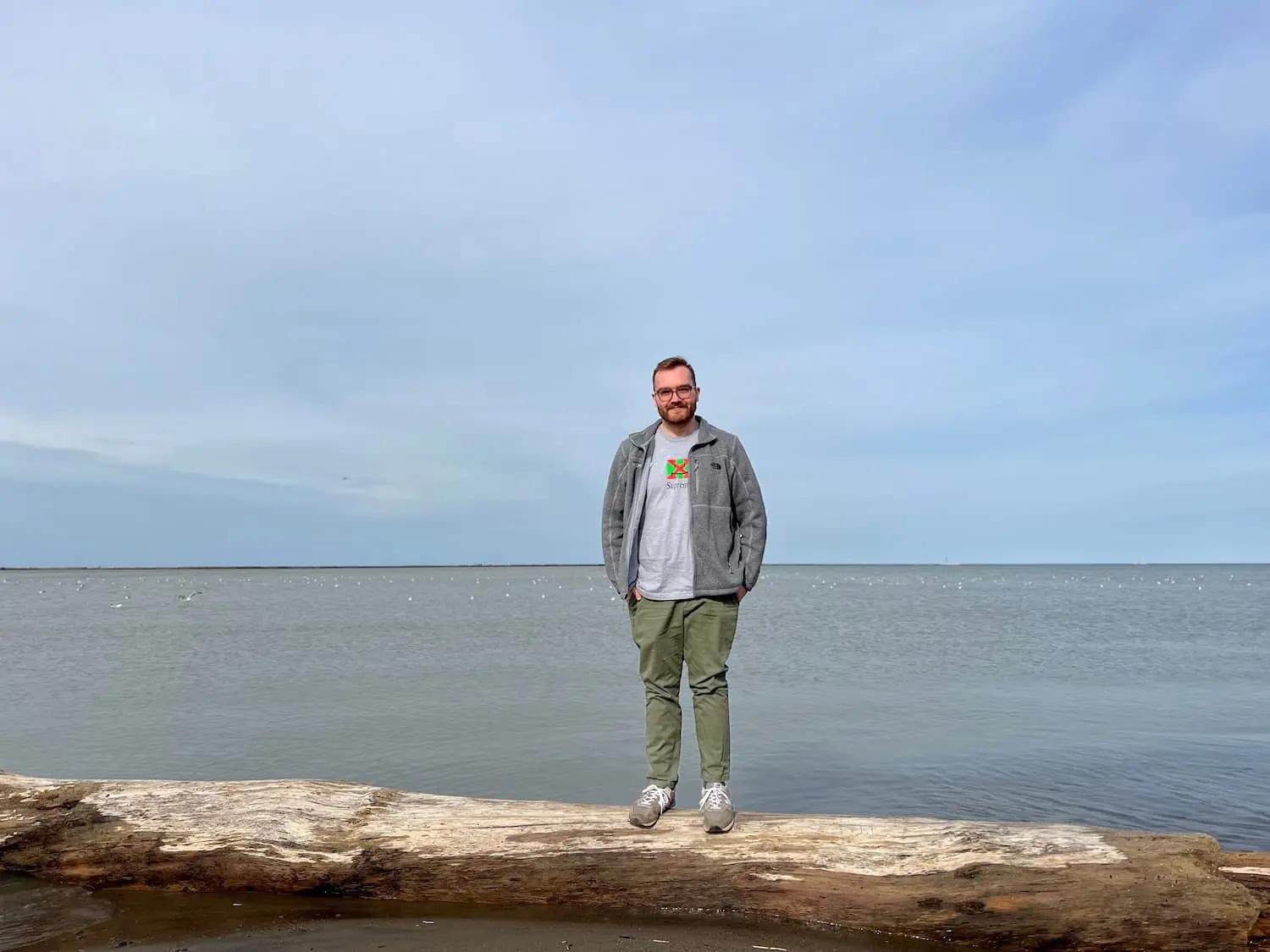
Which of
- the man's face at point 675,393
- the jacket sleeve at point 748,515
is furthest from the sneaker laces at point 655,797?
the man's face at point 675,393

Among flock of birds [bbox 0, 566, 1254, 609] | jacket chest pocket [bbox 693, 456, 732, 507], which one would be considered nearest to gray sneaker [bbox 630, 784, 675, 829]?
jacket chest pocket [bbox 693, 456, 732, 507]

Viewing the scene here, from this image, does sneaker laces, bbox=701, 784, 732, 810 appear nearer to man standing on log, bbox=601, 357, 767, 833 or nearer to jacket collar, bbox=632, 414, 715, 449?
man standing on log, bbox=601, 357, 767, 833

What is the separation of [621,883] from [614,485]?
2446mm

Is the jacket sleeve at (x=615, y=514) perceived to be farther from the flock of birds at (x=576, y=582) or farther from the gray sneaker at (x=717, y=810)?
the flock of birds at (x=576, y=582)

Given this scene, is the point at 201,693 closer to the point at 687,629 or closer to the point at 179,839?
the point at 179,839

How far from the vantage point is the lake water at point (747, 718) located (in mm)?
9500

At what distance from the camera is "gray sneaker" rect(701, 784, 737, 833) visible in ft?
16.7

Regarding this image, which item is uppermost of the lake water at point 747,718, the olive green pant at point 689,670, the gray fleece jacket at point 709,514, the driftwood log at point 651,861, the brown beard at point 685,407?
the brown beard at point 685,407

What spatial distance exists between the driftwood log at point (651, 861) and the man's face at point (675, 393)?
251 cm

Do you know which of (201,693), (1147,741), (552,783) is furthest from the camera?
(201,693)

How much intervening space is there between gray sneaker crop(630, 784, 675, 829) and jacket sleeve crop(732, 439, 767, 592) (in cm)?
139

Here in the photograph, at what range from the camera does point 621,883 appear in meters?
5.05

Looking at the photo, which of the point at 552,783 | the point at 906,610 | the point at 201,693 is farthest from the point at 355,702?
the point at 906,610

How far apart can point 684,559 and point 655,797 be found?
1.48m
